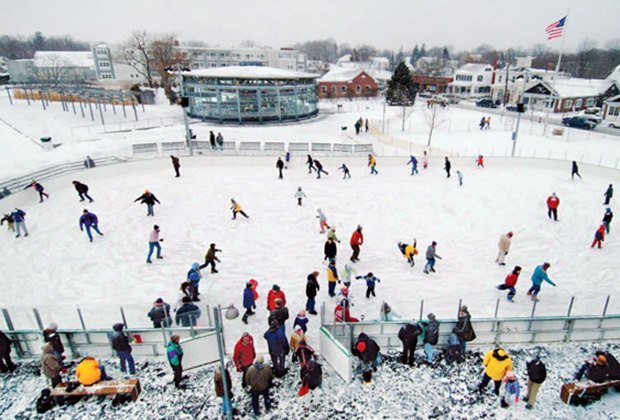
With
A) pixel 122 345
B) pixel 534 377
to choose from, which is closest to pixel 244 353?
pixel 122 345

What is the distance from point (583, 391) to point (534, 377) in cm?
111

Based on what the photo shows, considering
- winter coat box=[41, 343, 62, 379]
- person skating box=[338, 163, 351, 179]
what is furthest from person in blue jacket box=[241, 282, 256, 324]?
person skating box=[338, 163, 351, 179]

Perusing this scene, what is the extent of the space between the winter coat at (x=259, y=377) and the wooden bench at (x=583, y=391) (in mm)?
4991

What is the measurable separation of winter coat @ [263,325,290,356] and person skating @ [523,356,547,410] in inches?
159

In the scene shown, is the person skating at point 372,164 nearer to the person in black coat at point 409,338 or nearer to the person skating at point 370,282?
the person skating at point 370,282

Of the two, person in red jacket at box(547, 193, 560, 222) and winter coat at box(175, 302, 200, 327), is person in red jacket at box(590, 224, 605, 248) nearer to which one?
person in red jacket at box(547, 193, 560, 222)

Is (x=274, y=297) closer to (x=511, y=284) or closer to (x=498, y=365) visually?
(x=498, y=365)

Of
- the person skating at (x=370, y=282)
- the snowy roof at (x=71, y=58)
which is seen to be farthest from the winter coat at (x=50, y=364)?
the snowy roof at (x=71, y=58)

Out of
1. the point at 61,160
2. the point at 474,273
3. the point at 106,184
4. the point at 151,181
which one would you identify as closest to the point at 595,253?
the point at 474,273

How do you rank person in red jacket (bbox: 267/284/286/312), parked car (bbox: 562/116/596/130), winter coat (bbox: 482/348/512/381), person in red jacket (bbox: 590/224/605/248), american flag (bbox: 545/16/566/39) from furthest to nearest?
parked car (bbox: 562/116/596/130), american flag (bbox: 545/16/566/39), person in red jacket (bbox: 590/224/605/248), person in red jacket (bbox: 267/284/286/312), winter coat (bbox: 482/348/512/381)

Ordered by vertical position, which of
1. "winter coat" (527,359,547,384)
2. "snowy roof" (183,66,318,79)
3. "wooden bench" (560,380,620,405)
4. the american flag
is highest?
the american flag

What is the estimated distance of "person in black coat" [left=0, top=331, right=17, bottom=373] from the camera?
6927 millimetres

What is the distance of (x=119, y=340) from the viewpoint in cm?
671

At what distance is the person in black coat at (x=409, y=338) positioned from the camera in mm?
6953
